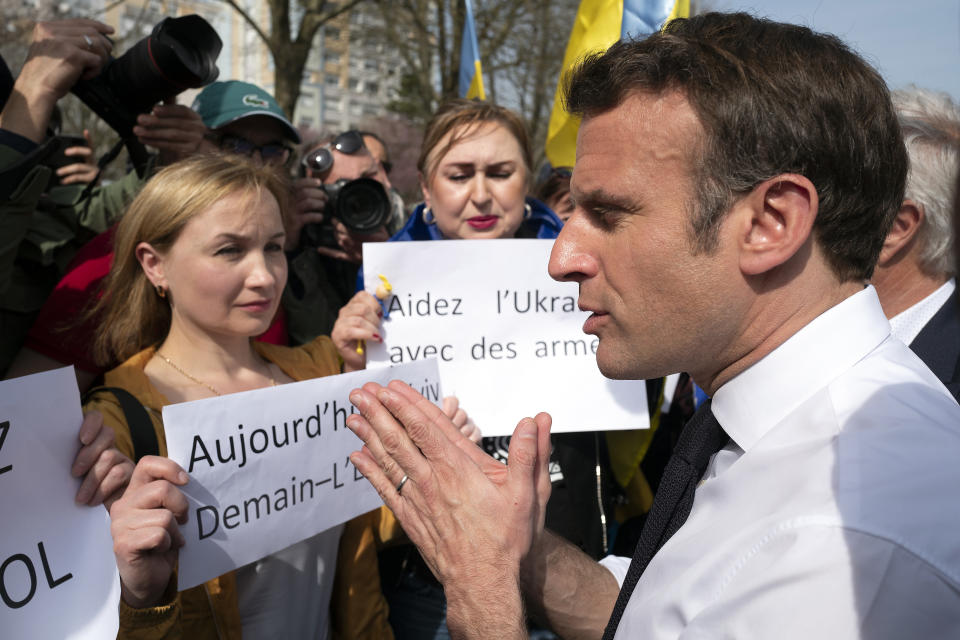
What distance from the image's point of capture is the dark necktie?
Result: 4.66ft

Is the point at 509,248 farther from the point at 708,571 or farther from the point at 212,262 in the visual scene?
the point at 708,571

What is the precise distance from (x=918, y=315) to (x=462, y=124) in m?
1.70

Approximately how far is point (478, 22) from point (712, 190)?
542 inches

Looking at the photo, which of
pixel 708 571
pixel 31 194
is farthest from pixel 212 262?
pixel 708 571

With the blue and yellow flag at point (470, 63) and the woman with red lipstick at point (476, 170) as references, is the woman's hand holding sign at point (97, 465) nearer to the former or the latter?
the woman with red lipstick at point (476, 170)

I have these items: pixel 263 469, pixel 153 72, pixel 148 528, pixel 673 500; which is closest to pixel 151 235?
pixel 153 72

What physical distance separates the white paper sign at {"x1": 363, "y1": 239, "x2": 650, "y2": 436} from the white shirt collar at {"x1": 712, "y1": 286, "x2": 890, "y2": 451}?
1.18 metres

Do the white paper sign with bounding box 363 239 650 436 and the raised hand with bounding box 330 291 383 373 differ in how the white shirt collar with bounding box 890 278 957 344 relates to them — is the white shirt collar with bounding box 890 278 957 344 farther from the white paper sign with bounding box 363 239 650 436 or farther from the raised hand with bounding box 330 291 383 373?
→ the raised hand with bounding box 330 291 383 373

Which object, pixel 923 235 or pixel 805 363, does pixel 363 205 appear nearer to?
pixel 923 235

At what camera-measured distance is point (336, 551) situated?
7.54 feet

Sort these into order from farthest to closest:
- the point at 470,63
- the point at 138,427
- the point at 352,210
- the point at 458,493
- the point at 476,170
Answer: the point at 470,63 → the point at 352,210 → the point at 476,170 → the point at 138,427 → the point at 458,493

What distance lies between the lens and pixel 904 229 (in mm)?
2363

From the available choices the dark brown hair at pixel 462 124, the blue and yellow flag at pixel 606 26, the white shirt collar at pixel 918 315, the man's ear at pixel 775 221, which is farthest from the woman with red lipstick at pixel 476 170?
the man's ear at pixel 775 221

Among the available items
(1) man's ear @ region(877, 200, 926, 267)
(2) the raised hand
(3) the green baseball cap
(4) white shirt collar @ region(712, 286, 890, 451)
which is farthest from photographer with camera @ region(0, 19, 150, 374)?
(1) man's ear @ region(877, 200, 926, 267)
